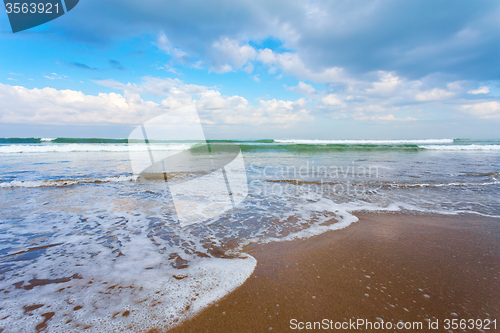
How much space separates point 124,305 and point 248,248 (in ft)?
4.80

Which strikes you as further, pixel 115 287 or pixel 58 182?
pixel 58 182

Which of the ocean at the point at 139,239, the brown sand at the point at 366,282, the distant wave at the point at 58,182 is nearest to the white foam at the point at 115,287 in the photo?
the ocean at the point at 139,239

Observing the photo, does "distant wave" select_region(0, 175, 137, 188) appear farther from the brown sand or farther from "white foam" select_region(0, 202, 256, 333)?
the brown sand

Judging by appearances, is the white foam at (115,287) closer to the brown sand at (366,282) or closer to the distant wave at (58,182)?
the brown sand at (366,282)

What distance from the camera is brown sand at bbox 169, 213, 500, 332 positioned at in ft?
5.47

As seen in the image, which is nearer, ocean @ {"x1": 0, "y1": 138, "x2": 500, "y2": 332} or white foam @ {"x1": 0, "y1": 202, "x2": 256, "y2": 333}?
white foam @ {"x1": 0, "y1": 202, "x2": 256, "y2": 333}

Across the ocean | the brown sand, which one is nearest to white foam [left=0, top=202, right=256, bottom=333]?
the ocean

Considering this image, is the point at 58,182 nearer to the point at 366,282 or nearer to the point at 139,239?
the point at 139,239

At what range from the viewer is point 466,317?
1.67 meters

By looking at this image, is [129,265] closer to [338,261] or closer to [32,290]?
[32,290]

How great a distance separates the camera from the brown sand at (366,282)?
65.7 inches

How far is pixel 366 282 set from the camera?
6.74ft

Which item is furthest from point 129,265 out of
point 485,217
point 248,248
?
point 485,217

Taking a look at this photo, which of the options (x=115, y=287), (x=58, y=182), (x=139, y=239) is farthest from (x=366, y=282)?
(x=58, y=182)
